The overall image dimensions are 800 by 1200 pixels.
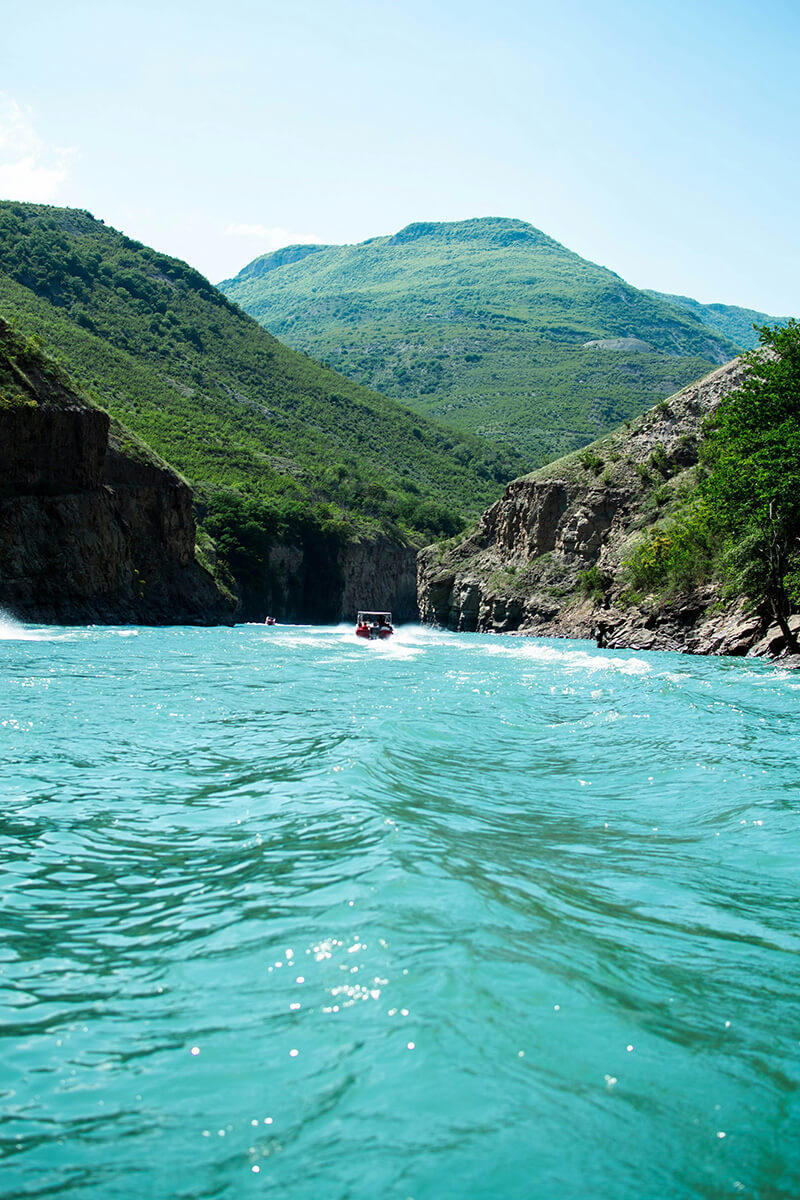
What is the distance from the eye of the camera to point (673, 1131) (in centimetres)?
346

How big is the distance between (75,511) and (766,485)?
32.8m

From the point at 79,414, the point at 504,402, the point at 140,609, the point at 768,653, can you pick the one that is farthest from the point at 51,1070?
the point at 504,402

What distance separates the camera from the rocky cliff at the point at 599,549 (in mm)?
37594

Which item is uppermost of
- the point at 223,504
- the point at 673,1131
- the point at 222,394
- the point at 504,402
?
the point at 504,402

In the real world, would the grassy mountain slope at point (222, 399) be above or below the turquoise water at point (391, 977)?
above

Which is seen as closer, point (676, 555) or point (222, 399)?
point (676, 555)

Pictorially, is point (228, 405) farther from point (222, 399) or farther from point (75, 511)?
point (75, 511)

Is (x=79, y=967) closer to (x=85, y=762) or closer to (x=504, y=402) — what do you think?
(x=85, y=762)

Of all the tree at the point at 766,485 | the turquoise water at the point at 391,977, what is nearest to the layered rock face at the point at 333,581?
the tree at the point at 766,485

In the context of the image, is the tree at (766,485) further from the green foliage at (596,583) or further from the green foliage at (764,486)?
the green foliage at (596,583)

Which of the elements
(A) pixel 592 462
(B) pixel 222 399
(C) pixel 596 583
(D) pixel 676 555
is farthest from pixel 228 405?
(D) pixel 676 555

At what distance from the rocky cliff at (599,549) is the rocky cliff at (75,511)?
932 inches

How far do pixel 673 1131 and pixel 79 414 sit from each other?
44.4m

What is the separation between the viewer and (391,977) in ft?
14.5
